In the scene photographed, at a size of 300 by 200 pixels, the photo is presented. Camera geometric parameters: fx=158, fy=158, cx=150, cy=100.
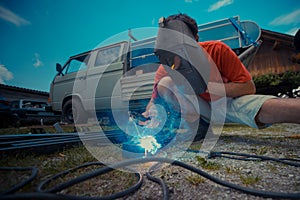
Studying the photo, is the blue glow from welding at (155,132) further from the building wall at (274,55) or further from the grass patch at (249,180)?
the building wall at (274,55)

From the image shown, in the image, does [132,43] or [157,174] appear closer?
[157,174]

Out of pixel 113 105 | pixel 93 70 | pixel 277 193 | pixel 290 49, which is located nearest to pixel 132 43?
pixel 93 70

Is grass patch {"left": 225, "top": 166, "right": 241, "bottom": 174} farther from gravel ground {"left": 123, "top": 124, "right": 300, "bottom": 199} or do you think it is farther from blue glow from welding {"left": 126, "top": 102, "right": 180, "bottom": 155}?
blue glow from welding {"left": 126, "top": 102, "right": 180, "bottom": 155}

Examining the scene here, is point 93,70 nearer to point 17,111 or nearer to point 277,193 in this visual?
point 17,111

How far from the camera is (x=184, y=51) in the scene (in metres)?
1.34

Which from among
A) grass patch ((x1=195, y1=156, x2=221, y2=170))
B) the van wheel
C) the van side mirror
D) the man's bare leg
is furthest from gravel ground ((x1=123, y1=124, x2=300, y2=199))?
the van side mirror

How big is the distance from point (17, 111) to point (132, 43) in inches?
162

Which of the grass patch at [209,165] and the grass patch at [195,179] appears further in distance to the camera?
the grass patch at [209,165]

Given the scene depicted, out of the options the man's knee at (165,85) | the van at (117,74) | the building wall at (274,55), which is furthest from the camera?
the building wall at (274,55)

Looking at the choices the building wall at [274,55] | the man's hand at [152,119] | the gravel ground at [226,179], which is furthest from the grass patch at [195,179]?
the building wall at [274,55]

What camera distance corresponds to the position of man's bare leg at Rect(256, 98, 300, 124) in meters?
1.19

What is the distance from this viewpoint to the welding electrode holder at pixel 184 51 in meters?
1.35

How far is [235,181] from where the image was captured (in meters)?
0.78

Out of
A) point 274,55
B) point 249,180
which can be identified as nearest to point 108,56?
point 249,180
